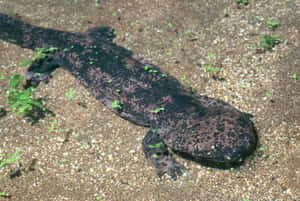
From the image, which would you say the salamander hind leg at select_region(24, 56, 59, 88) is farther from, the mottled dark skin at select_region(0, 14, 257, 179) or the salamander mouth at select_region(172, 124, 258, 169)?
the salamander mouth at select_region(172, 124, 258, 169)

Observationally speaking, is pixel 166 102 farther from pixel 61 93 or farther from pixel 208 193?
pixel 61 93

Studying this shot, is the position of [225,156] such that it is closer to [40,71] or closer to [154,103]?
[154,103]

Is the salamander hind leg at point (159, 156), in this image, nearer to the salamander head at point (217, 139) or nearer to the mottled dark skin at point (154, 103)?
the mottled dark skin at point (154, 103)

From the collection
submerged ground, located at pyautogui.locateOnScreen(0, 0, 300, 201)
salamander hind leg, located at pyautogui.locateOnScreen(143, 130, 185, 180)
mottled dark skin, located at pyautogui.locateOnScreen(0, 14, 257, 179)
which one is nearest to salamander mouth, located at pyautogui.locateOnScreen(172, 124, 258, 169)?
mottled dark skin, located at pyautogui.locateOnScreen(0, 14, 257, 179)

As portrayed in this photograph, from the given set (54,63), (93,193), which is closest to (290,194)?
(93,193)

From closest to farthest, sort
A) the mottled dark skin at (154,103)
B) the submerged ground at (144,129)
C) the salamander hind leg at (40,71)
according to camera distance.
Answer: the mottled dark skin at (154,103), the submerged ground at (144,129), the salamander hind leg at (40,71)

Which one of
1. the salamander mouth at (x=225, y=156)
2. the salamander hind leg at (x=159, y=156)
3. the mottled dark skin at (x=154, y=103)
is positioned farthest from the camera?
the salamander hind leg at (x=159, y=156)

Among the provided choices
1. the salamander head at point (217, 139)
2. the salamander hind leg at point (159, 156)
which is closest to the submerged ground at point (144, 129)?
the salamander hind leg at point (159, 156)
